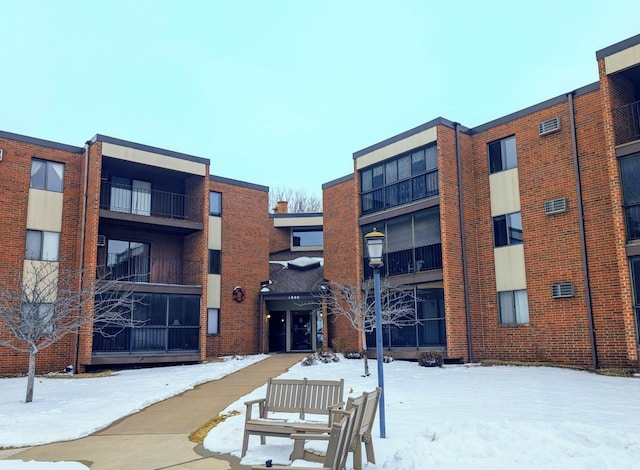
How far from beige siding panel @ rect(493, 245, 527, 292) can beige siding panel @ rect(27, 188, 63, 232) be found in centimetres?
1595

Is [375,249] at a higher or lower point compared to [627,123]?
lower

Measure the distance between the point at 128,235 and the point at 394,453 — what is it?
18229 millimetres

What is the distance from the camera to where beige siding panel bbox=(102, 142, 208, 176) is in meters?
21.0

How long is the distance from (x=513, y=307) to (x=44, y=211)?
17.0 metres

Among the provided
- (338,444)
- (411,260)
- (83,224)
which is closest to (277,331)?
(411,260)

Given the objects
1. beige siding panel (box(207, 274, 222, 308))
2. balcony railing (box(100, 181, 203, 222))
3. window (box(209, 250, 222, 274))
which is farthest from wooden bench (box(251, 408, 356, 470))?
window (box(209, 250, 222, 274))

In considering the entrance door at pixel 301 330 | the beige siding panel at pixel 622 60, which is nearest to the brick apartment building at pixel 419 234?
the beige siding panel at pixel 622 60

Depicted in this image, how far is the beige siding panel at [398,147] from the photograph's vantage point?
20.6 m

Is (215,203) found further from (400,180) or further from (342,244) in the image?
(400,180)

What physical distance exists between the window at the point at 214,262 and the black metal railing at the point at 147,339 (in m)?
3.80

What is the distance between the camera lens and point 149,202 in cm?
2355

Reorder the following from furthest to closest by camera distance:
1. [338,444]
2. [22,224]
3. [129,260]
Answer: [129,260]
[22,224]
[338,444]

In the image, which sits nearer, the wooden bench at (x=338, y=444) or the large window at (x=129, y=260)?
the wooden bench at (x=338, y=444)

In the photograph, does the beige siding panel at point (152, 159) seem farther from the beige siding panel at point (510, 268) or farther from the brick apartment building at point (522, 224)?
the beige siding panel at point (510, 268)
